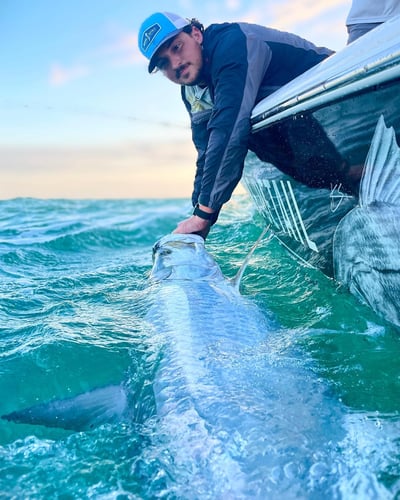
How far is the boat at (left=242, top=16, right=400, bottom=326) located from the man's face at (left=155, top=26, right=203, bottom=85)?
0.66 m

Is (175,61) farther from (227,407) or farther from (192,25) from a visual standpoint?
(227,407)

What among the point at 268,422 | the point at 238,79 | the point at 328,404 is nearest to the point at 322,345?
the point at 328,404

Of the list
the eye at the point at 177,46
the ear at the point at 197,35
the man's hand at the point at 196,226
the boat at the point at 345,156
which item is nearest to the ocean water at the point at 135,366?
the boat at the point at 345,156

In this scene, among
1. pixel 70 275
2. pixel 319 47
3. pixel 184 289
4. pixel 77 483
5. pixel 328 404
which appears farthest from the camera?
pixel 70 275

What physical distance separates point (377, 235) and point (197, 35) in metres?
2.04

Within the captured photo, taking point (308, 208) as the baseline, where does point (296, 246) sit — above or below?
below

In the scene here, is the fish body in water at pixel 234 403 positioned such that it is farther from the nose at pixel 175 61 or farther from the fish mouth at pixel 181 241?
the nose at pixel 175 61

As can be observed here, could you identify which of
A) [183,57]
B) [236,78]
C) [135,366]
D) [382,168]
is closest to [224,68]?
[236,78]

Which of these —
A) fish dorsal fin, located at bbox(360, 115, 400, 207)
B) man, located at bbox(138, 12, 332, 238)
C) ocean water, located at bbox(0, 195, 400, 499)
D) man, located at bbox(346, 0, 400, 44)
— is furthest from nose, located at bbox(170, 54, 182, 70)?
fish dorsal fin, located at bbox(360, 115, 400, 207)

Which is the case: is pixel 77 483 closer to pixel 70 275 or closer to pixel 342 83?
pixel 342 83

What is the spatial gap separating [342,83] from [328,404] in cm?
145

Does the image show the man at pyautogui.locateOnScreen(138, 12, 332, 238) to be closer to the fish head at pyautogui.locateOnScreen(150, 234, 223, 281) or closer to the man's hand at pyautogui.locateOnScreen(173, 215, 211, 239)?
the man's hand at pyautogui.locateOnScreen(173, 215, 211, 239)

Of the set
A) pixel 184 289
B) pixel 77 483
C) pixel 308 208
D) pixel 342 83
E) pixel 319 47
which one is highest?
pixel 319 47

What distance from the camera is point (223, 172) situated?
359 cm
